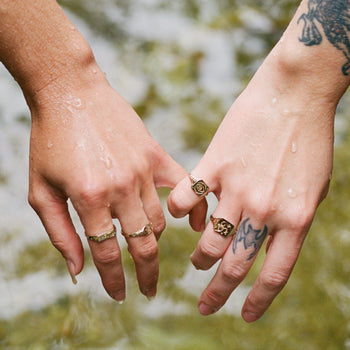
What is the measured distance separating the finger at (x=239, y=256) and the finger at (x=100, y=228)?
0.33 meters

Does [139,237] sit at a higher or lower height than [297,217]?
lower

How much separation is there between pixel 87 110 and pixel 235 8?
5.98 feet

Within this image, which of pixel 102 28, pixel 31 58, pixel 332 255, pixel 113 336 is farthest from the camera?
pixel 102 28

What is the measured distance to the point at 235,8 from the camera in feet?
9.45

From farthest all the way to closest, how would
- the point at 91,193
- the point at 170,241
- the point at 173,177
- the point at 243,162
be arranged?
1. the point at 170,241
2. the point at 173,177
3. the point at 243,162
4. the point at 91,193

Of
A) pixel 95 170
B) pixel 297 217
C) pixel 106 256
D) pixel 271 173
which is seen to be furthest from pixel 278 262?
pixel 95 170

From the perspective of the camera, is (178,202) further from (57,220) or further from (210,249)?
(57,220)

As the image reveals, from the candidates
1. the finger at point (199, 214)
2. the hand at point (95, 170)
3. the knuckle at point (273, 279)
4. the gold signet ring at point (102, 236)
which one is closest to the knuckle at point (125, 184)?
the hand at point (95, 170)

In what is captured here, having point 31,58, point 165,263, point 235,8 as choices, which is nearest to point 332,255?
point 165,263

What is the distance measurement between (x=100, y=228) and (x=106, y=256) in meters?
0.10

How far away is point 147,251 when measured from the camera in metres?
1.45

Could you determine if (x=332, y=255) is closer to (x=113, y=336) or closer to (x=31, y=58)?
(x=113, y=336)

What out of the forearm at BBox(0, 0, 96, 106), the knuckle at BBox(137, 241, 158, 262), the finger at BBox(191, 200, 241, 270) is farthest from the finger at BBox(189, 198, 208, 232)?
the forearm at BBox(0, 0, 96, 106)

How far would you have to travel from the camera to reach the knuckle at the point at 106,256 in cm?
141
